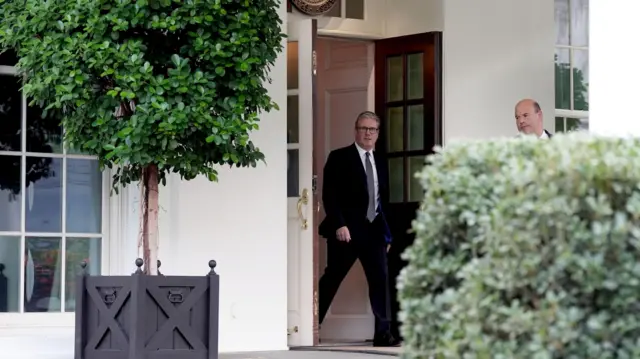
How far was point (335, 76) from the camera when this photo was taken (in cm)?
1039

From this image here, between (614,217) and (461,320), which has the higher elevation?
(614,217)

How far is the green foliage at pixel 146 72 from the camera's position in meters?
6.90

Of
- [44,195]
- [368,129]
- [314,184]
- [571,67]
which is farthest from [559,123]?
[44,195]

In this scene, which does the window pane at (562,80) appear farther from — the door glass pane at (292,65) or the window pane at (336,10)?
the door glass pane at (292,65)

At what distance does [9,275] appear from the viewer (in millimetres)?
7895

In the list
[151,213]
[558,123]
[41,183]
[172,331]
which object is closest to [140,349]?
[172,331]

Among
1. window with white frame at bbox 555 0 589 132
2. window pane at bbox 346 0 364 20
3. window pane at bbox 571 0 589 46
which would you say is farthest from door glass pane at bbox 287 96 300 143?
window pane at bbox 571 0 589 46

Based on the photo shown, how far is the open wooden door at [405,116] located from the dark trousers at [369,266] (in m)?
0.33

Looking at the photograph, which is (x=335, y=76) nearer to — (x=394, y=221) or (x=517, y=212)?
(x=394, y=221)

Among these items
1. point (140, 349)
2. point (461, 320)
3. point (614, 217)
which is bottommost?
point (140, 349)

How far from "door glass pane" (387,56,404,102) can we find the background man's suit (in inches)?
27.7

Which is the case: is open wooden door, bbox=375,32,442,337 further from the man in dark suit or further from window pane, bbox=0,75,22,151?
window pane, bbox=0,75,22,151

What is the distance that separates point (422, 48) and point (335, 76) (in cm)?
98

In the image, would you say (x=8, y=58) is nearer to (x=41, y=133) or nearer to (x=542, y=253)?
(x=41, y=133)
